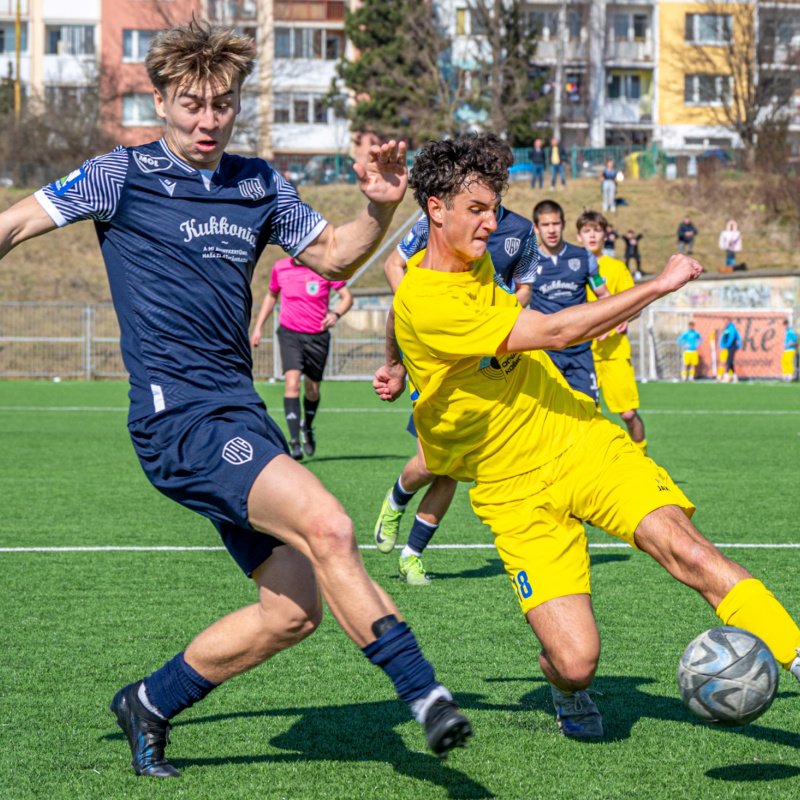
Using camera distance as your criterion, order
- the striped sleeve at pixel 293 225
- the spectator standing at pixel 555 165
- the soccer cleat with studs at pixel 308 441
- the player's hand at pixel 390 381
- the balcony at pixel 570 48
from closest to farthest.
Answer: the striped sleeve at pixel 293 225 < the player's hand at pixel 390 381 < the soccer cleat with studs at pixel 308 441 < the spectator standing at pixel 555 165 < the balcony at pixel 570 48

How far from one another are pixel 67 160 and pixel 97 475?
43484 mm

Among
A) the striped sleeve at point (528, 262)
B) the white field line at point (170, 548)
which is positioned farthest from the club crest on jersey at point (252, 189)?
the white field line at point (170, 548)

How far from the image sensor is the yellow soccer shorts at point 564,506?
4086 millimetres

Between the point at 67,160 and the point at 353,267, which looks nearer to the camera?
the point at 353,267

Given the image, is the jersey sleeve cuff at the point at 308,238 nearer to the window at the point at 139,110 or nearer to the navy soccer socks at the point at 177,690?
the navy soccer socks at the point at 177,690

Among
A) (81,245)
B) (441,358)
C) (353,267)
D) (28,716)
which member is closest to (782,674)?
(441,358)

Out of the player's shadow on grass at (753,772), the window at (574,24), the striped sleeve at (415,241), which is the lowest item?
the player's shadow on grass at (753,772)

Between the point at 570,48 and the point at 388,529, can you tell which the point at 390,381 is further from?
the point at 570,48

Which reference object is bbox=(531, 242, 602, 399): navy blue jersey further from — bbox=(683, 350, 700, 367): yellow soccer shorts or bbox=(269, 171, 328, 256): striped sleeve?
bbox=(683, 350, 700, 367): yellow soccer shorts

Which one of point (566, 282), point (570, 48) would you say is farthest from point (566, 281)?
point (570, 48)

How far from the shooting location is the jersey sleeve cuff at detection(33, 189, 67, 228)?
11.6 feet

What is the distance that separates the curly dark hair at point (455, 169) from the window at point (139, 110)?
5548cm

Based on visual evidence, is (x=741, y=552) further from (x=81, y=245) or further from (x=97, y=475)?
(x=81, y=245)

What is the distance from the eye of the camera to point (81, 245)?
130 feet
